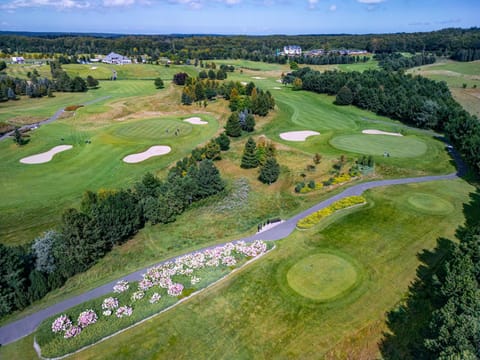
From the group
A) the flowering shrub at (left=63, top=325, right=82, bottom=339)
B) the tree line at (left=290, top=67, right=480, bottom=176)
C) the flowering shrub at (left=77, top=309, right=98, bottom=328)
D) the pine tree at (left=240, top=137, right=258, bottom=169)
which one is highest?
the tree line at (left=290, top=67, right=480, bottom=176)

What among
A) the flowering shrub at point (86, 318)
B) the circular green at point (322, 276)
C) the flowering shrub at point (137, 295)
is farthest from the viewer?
the circular green at point (322, 276)

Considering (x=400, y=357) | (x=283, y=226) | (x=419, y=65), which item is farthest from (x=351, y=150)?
(x=419, y=65)

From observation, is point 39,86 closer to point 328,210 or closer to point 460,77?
point 328,210

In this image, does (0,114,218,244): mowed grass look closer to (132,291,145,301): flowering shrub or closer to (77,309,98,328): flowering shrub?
(77,309,98,328): flowering shrub

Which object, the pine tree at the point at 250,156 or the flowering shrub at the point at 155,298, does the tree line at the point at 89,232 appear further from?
the pine tree at the point at 250,156

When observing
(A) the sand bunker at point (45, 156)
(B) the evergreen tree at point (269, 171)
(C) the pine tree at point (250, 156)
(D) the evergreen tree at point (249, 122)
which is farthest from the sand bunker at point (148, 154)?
(B) the evergreen tree at point (269, 171)

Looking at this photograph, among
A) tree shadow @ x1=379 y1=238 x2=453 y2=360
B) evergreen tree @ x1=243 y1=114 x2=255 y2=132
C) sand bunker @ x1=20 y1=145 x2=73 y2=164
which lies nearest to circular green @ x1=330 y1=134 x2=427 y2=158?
evergreen tree @ x1=243 y1=114 x2=255 y2=132

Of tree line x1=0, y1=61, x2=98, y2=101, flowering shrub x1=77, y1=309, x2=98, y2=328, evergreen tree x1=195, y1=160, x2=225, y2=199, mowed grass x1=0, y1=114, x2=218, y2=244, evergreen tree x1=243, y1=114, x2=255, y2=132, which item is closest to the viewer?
flowering shrub x1=77, y1=309, x2=98, y2=328
